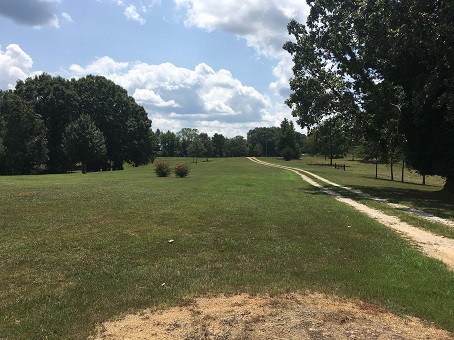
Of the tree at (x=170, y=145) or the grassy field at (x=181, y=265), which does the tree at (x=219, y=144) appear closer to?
the tree at (x=170, y=145)

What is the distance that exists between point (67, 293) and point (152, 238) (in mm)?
3943

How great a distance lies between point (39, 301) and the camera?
5.68m

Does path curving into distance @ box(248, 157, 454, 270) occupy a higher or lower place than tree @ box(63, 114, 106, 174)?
lower

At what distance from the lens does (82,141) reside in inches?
2292

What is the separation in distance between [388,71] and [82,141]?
1930 inches

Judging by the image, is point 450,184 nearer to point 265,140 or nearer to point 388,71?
point 388,71

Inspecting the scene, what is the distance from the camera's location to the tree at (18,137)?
55562 mm

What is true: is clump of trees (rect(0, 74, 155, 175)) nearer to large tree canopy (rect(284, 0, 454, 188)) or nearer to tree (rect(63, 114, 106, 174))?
tree (rect(63, 114, 106, 174))

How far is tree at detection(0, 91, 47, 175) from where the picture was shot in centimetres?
5556

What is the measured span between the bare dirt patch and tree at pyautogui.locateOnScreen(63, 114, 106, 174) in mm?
57880

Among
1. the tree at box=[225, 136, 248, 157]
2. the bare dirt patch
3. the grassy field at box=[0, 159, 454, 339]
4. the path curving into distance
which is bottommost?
the path curving into distance

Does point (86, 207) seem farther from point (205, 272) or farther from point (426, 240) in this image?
point (426, 240)

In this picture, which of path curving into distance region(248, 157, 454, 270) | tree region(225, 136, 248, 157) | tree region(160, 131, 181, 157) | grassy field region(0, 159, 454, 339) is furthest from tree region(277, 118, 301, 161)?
grassy field region(0, 159, 454, 339)

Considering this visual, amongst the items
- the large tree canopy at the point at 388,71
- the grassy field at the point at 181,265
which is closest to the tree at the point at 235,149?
the large tree canopy at the point at 388,71
